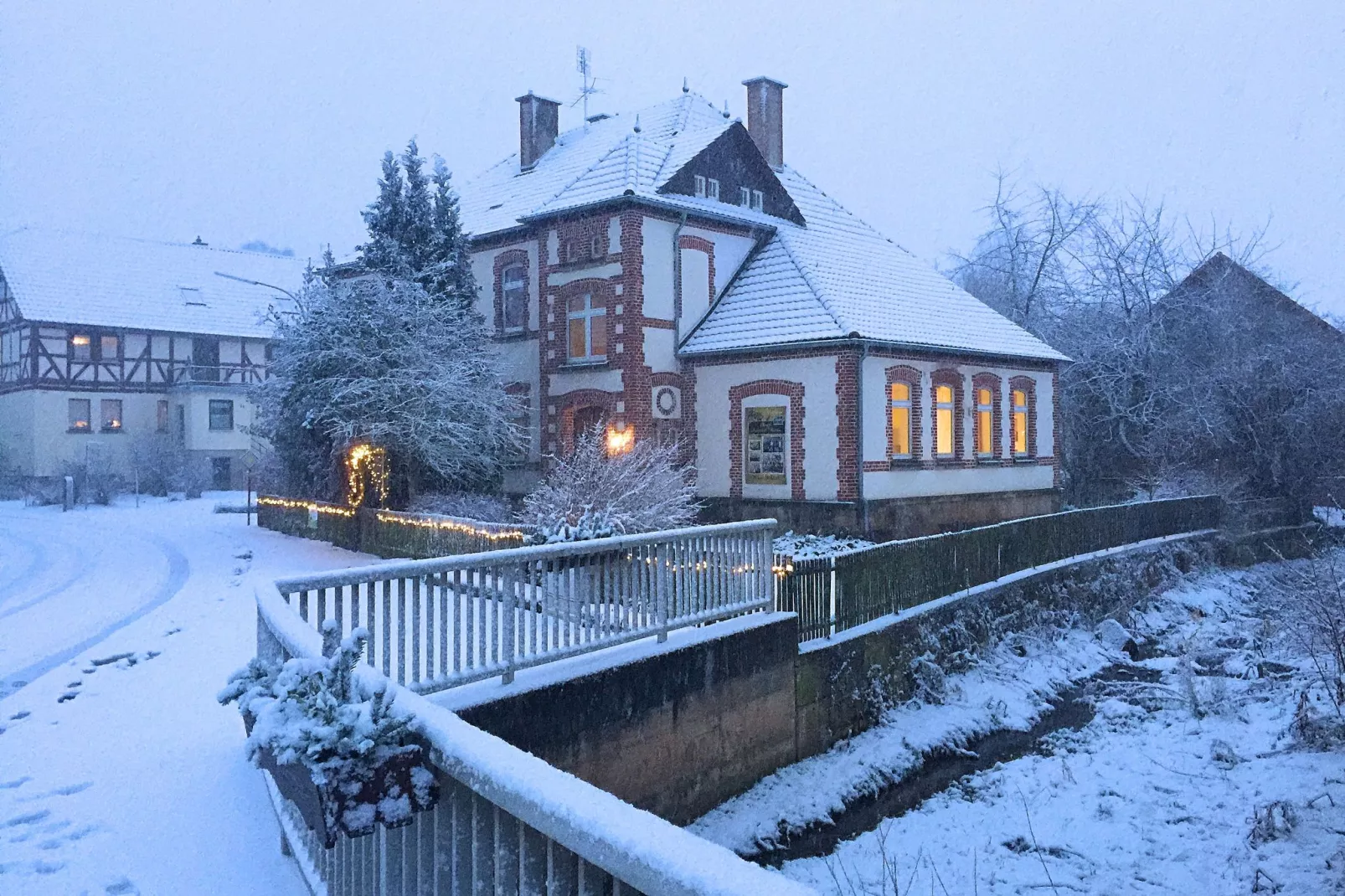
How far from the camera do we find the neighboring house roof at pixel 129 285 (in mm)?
38719

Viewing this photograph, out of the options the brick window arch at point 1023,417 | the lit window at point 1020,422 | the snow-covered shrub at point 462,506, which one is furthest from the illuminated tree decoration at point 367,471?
the lit window at point 1020,422

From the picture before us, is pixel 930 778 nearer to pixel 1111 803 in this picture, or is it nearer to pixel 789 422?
pixel 1111 803

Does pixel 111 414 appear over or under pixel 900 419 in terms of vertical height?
over

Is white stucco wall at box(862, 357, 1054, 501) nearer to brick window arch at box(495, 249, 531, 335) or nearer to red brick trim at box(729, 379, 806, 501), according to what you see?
red brick trim at box(729, 379, 806, 501)

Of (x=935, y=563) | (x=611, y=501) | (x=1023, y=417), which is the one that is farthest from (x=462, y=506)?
(x=1023, y=417)

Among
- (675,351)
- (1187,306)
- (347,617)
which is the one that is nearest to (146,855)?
(347,617)

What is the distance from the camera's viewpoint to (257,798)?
612 centimetres

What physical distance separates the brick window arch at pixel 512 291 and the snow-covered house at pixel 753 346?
0.05m

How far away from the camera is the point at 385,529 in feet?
60.6

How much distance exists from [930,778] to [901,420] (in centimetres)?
1085

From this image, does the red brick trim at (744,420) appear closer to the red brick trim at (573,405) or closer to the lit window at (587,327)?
the red brick trim at (573,405)

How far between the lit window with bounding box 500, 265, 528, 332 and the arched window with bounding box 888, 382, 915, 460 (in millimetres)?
9621

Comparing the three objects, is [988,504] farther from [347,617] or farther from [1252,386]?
[347,617]

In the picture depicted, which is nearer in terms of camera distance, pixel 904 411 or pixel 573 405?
pixel 904 411
